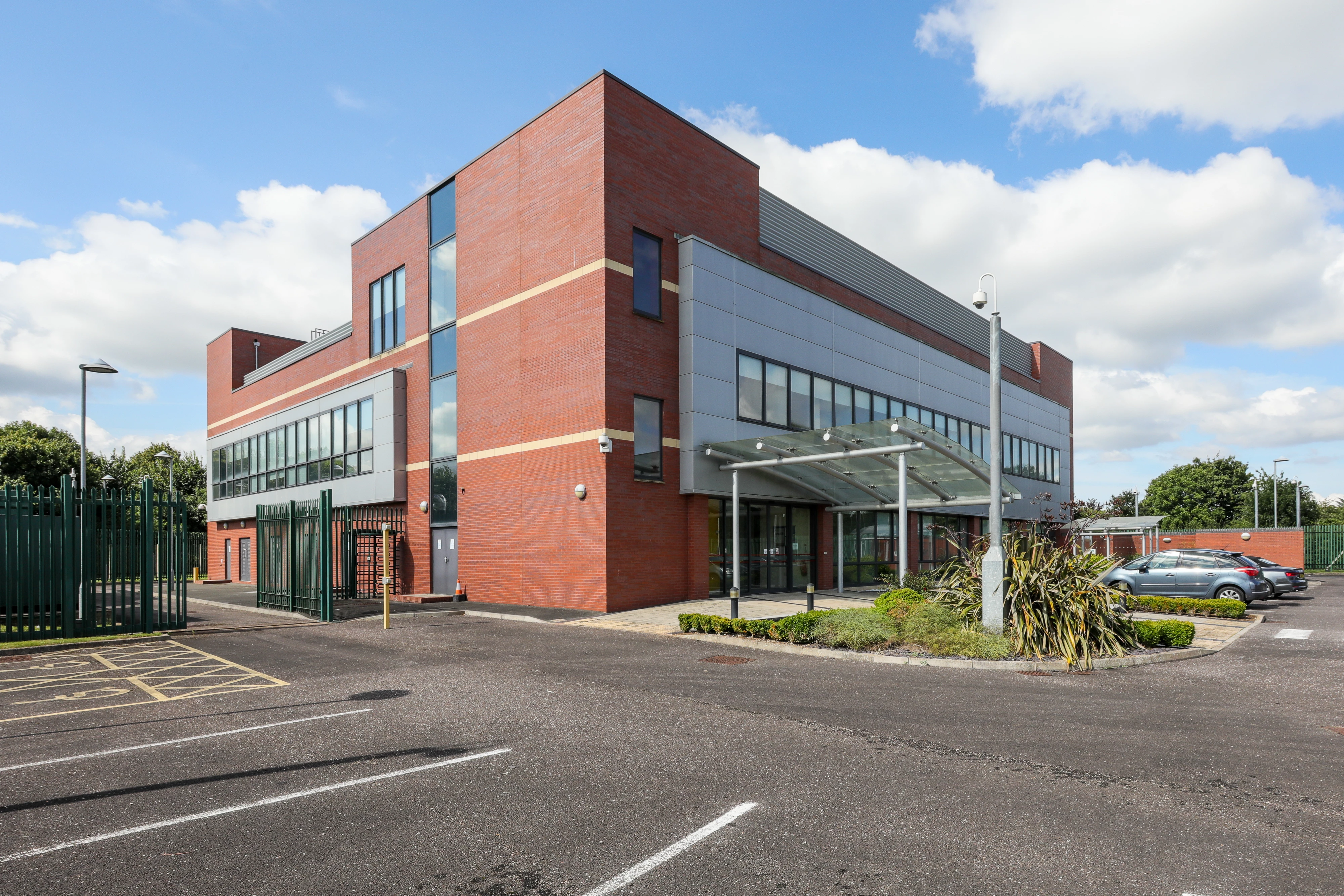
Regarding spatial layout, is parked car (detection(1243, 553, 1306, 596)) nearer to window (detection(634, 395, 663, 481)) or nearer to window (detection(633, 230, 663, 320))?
window (detection(634, 395, 663, 481))

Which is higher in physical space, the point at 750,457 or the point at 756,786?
the point at 750,457

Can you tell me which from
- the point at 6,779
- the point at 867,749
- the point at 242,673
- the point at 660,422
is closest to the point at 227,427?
the point at 660,422

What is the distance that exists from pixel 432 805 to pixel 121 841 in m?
1.85

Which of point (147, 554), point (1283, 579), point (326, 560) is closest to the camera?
point (147, 554)

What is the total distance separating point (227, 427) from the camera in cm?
4009

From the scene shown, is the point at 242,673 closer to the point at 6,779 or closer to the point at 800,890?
the point at 6,779

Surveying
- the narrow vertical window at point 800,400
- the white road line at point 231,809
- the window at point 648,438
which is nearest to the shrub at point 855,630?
the white road line at point 231,809

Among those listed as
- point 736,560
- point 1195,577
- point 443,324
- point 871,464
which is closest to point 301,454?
point 443,324

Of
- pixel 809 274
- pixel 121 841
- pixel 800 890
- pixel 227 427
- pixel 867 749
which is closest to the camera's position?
pixel 800 890

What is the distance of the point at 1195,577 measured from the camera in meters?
22.2

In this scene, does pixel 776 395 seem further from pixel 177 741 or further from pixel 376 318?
pixel 177 741

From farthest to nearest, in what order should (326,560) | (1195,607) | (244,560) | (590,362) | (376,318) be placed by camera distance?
(244,560)
(376,318)
(590,362)
(326,560)
(1195,607)

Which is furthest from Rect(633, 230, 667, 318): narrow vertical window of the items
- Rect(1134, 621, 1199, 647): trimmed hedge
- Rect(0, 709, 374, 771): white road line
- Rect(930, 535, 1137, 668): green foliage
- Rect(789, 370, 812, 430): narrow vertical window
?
Rect(0, 709, 374, 771): white road line

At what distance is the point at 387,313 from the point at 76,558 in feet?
51.3
